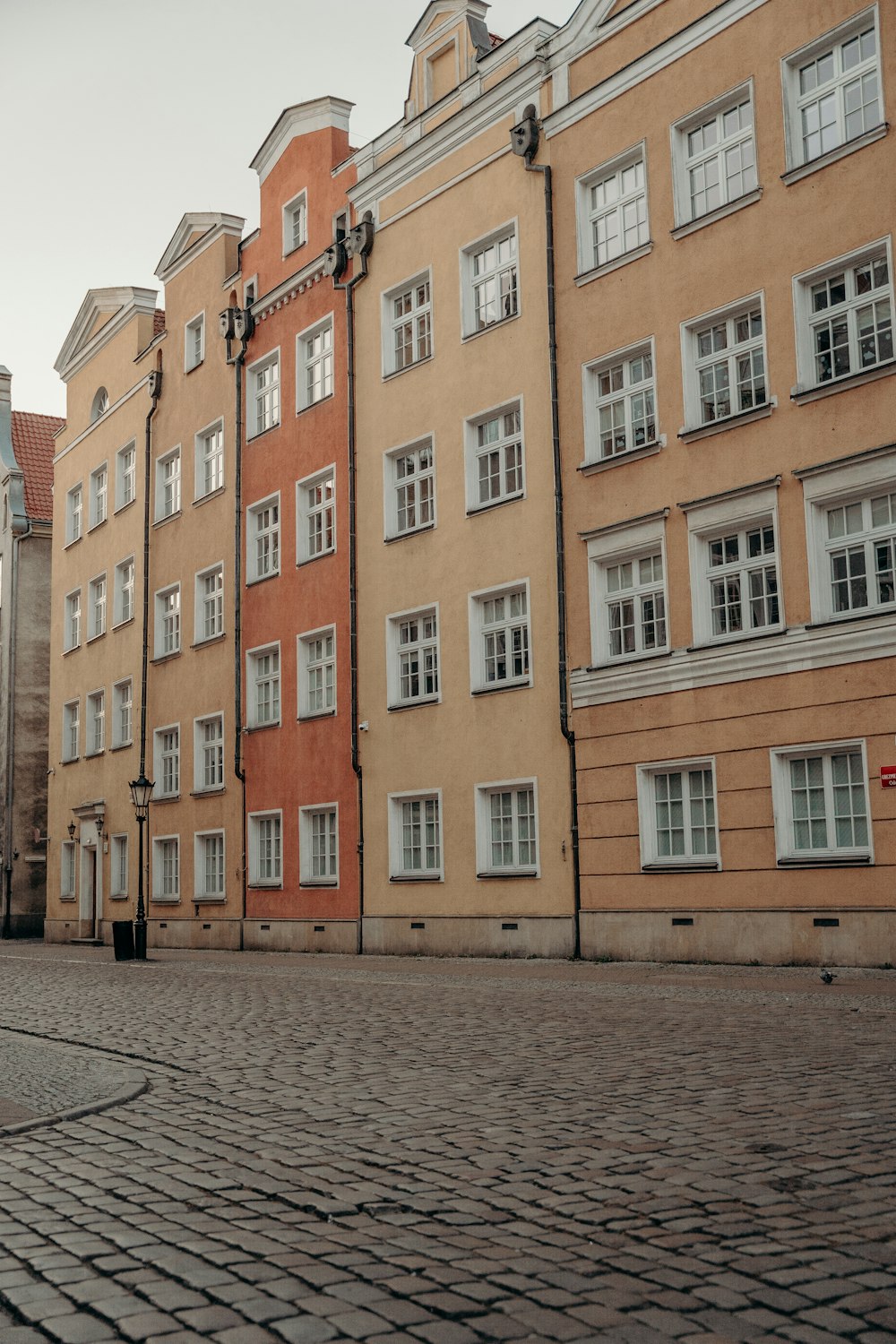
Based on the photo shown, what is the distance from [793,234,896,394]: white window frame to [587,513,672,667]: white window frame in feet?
10.4

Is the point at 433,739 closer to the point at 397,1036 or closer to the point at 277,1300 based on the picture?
the point at 397,1036

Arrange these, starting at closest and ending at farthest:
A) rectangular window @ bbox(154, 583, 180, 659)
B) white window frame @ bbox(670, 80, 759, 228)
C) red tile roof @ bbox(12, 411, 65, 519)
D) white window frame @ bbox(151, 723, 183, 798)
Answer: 1. white window frame @ bbox(670, 80, 759, 228)
2. white window frame @ bbox(151, 723, 183, 798)
3. rectangular window @ bbox(154, 583, 180, 659)
4. red tile roof @ bbox(12, 411, 65, 519)

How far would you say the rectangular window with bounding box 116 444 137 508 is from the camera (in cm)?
4144

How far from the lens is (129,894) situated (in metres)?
38.9

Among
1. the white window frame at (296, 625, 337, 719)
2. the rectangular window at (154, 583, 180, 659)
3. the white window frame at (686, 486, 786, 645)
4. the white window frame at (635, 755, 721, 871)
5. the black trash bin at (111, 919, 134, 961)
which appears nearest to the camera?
the white window frame at (686, 486, 786, 645)

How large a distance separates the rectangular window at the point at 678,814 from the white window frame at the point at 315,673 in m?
9.46

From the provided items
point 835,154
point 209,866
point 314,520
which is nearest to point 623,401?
point 835,154

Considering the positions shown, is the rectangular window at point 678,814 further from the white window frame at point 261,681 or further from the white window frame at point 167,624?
the white window frame at point 167,624

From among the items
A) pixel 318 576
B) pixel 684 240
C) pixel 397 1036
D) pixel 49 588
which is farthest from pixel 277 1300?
pixel 49 588

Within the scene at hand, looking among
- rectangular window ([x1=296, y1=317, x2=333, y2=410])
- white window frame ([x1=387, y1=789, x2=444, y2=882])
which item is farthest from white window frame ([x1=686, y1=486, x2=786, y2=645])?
rectangular window ([x1=296, y1=317, x2=333, y2=410])

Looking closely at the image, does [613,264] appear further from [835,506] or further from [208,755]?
[208,755]

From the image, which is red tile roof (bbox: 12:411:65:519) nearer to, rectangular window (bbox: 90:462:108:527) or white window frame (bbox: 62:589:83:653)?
white window frame (bbox: 62:589:83:653)

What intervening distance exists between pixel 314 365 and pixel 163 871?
44.4 ft

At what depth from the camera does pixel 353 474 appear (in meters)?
29.5
